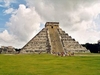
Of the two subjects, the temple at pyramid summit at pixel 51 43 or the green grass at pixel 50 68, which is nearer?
the green grass at pixel 50 68

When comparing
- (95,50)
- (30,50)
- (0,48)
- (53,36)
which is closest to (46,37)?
(53,36)

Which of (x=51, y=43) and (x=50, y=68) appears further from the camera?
(x=51, y=43)

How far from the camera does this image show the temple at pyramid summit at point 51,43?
60.1 metres

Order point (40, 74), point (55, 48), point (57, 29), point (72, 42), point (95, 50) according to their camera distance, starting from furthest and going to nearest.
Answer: point (95, 50)
point (57, 29)
point (72, 42)
point (55, 48)
point (40, 74)

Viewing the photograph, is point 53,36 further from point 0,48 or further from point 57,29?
point 0,48

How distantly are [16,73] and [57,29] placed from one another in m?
57.7

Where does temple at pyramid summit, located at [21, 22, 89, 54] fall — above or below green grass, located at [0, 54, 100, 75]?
above

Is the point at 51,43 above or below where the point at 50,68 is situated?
above

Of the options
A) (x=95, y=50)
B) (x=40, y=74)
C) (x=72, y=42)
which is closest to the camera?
(x=40, y=74)

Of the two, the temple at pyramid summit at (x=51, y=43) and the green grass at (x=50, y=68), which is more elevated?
the temple at pyramid summit at (x=51, y=43)

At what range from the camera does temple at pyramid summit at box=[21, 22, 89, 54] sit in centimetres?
6009

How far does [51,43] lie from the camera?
62281 mm

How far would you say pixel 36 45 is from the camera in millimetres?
61594

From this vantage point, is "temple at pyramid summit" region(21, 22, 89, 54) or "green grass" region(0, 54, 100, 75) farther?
"temple at pyramid summit" region(21, 22, 89, 54)
